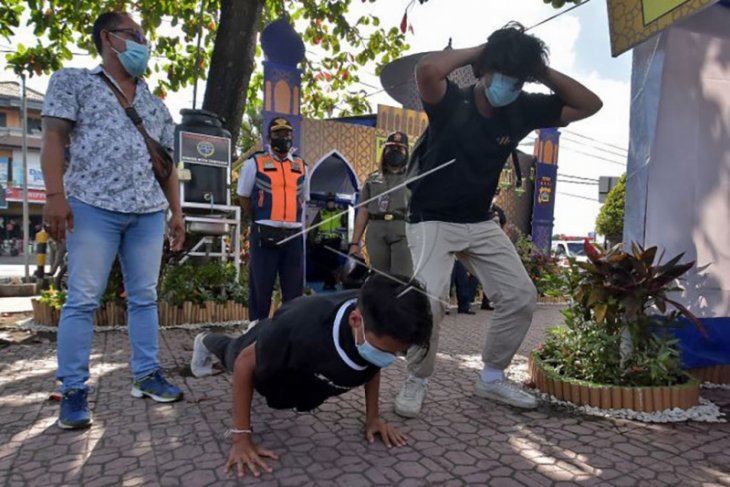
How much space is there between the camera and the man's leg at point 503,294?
2.68 metres

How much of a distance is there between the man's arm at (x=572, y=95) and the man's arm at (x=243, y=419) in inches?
75.6

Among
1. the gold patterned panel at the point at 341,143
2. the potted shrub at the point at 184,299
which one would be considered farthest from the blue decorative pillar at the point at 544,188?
the potted shrub at the point at 184,299

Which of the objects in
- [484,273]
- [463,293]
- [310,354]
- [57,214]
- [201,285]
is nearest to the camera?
[310,354]

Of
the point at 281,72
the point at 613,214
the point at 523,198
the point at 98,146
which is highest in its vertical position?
the point at 281,72

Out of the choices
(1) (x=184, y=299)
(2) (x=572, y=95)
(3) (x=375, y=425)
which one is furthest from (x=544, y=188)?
(3) (x=375, y=425)

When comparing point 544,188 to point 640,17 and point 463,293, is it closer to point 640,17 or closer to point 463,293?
point 463,293

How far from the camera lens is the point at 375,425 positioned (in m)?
2.20

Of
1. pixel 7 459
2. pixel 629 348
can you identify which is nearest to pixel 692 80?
pixel 629 348

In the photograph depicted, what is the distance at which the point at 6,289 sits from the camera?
31.8 ft

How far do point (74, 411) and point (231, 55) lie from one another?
4.82 m

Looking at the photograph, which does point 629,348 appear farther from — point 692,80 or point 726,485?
point 692,80

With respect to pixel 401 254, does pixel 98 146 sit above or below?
above

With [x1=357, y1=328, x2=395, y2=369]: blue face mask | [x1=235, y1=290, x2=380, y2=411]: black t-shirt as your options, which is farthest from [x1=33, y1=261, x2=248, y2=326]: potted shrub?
[x1=357, y1=328, x2=395, y2=369]: blue face mask

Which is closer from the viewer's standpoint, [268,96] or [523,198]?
[268,96]
